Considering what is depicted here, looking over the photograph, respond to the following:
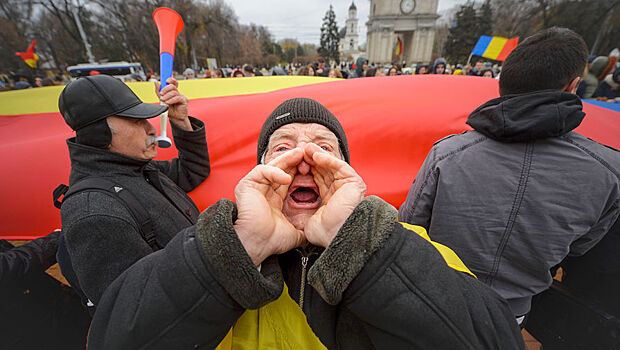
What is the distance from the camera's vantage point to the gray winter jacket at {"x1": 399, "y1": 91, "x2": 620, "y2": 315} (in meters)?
1.30

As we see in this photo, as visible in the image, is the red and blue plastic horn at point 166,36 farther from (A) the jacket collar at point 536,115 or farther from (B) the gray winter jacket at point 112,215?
(A) the jacket collar at point 536,115

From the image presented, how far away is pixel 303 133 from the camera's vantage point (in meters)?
1.51

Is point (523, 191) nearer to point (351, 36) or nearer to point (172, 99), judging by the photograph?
point (172, 99)

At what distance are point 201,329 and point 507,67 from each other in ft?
6.89

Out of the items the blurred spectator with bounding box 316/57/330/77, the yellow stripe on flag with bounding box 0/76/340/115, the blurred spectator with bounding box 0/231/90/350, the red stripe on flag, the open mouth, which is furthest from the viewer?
the blurred spectator with bounding box 316/57/330/77

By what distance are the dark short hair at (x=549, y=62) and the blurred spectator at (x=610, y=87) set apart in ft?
22.2

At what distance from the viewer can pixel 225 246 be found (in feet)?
2.78

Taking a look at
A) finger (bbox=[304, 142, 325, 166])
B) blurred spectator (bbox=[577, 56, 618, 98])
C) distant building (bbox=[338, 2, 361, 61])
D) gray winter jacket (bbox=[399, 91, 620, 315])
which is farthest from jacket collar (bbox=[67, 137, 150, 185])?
distant building (bbox=[338, 2, 361, 61])

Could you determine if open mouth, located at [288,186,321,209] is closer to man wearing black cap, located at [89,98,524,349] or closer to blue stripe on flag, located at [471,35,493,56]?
man wearing black cap, located at [89,98,524,349]

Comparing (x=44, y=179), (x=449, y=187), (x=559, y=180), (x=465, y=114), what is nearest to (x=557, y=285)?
(x=559, y=180)

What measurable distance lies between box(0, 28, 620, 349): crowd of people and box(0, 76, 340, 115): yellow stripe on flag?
2.28 metres

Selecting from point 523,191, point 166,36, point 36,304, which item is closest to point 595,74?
point 523,191

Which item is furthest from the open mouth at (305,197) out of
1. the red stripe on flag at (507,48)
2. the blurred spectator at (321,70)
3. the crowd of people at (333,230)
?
the blurred spectator at (321,70)

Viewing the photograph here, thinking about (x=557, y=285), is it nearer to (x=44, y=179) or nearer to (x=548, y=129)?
(x=548, y=129)
